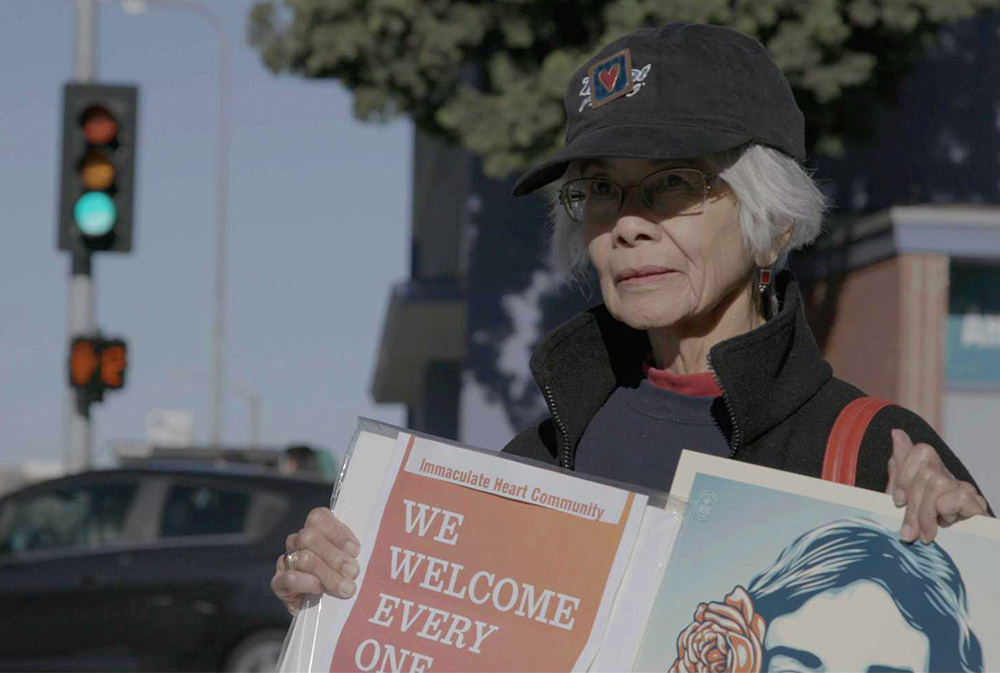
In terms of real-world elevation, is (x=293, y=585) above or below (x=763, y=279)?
below

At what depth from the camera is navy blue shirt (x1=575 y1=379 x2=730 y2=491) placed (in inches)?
101

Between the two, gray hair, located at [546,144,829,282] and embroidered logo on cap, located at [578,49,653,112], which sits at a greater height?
embroidered logo on cap, located at [578,49,653,112]

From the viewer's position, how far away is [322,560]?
2.41 metres

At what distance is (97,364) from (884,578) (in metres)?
9.14

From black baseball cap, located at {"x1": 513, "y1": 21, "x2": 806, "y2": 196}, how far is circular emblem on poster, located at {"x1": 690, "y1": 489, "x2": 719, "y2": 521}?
0.48 meters

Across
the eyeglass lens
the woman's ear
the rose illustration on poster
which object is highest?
the eyeglass lens

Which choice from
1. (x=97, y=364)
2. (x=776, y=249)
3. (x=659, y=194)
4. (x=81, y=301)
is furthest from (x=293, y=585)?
(x=97, y=364)

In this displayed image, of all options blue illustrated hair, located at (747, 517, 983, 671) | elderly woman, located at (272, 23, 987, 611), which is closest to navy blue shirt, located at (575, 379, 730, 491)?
elderly woman, located at (272, 23, 987, 611)

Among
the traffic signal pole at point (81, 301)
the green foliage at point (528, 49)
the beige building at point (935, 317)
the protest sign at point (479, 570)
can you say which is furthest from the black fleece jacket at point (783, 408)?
the beige building at point (935, 317)

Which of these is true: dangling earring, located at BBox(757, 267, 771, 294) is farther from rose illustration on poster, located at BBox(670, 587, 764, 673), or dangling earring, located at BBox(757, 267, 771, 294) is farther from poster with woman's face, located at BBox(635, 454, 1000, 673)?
rose illustration on poster, located at BBox(670, 587, 764, 673)

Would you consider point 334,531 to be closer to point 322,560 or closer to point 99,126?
point 322,560

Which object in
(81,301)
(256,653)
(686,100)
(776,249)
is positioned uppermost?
(81,301)

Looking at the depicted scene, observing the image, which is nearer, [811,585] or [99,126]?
[811,585]

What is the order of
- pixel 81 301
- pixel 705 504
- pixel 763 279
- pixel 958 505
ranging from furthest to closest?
pixel 81 301
pixel 763 279
pixel 705 504
pixel 958 505
